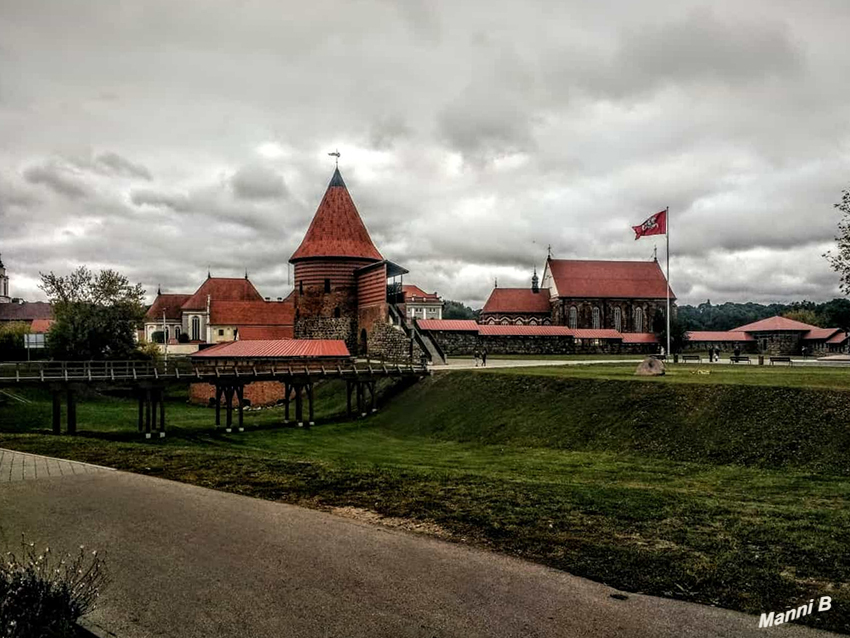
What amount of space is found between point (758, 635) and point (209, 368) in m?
23.5

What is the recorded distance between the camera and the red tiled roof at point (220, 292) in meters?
64.0

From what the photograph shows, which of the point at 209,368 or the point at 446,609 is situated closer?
the point at 446,609

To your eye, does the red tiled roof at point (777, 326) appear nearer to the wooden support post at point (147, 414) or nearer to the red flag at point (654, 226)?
the red flag at point (654, 226)

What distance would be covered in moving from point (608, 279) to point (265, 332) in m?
33.5

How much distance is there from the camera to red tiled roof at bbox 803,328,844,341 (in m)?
55.2

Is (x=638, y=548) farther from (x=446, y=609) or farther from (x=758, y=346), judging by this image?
(x=758, y=346)

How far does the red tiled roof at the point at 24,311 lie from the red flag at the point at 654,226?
86.1 m

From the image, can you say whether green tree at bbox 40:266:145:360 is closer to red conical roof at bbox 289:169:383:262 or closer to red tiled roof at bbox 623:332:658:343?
red conical roof at bbox 289:169:383:262

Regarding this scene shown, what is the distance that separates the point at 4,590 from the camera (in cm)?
446

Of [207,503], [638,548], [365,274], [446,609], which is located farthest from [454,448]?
[365,274]

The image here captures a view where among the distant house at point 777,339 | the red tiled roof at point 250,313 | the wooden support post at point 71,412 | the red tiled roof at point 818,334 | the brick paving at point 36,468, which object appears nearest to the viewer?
the brick paving at point 36,468

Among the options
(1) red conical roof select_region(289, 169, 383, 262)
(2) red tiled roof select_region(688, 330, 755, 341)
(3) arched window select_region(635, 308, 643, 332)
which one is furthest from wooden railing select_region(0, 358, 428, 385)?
(2) red tiled roof select_region(688, 330, 755, 341)

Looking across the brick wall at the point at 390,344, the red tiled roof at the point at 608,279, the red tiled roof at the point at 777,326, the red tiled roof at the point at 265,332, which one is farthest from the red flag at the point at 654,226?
the red tiled roof at the point at 265,332

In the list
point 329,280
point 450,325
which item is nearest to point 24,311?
point 329,280
